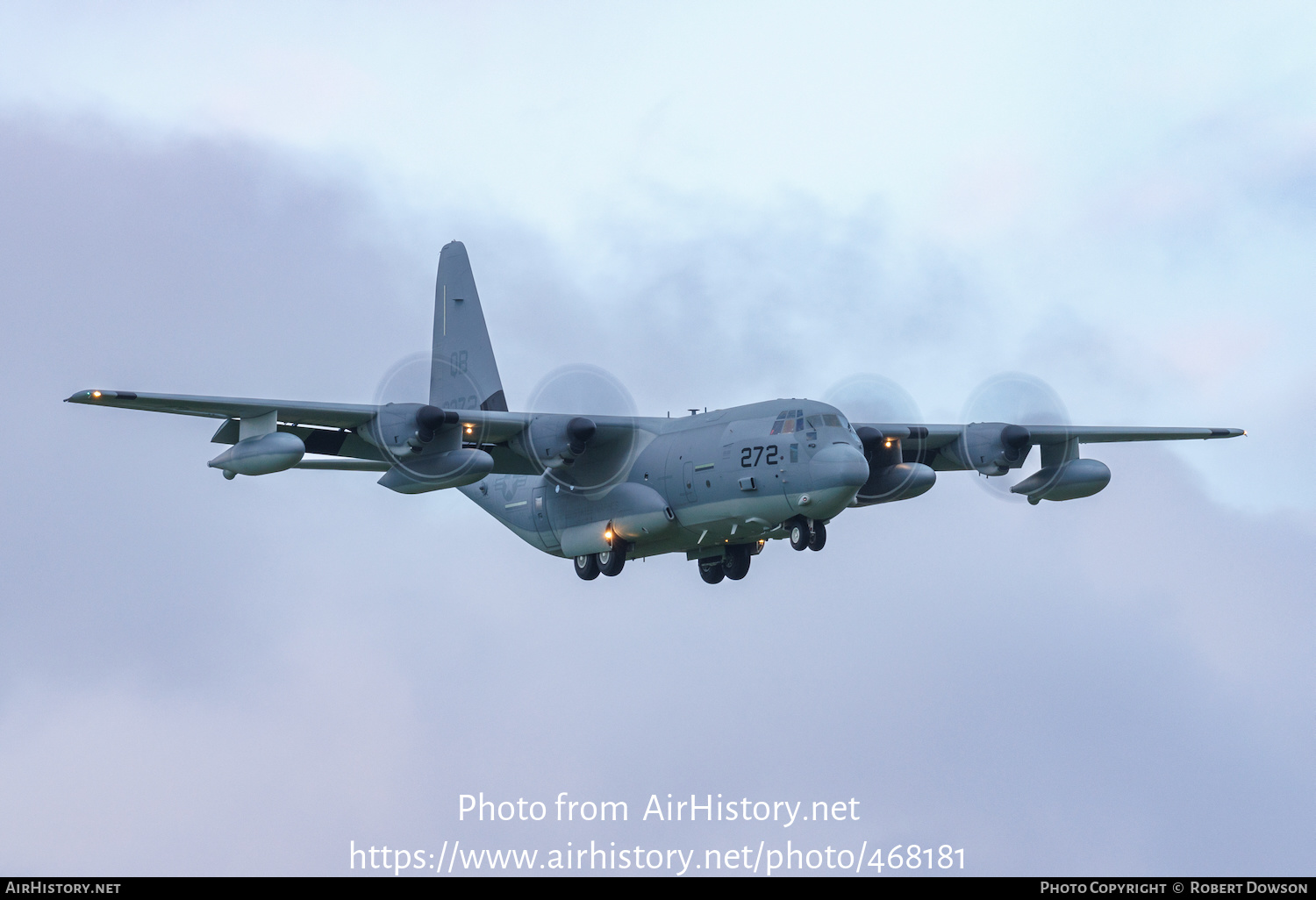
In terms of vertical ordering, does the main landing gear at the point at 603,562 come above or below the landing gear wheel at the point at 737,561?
below

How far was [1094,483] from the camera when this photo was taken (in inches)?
1264

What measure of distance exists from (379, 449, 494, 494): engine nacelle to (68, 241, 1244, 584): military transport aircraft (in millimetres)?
30

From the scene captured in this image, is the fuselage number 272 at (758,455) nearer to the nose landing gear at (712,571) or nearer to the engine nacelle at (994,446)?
the nose landing gear at (712,571)

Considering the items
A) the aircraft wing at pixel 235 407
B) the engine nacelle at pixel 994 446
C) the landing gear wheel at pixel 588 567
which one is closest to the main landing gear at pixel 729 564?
the landing gear wheel at pixel 588 567

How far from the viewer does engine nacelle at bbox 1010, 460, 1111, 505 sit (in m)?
32.0

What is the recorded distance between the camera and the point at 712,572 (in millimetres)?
31891

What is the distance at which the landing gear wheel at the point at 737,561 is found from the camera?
103ft

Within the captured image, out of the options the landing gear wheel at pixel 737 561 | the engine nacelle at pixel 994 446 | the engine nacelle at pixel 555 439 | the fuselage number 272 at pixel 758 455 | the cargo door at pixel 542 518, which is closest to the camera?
the fuselage number 272 at pixel 758 455

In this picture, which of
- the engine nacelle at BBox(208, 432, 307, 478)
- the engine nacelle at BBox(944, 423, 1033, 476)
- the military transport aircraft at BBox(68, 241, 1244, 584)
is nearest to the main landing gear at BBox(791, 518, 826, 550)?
the military transport aircraft at BBox(68, 241, 1244, 584)

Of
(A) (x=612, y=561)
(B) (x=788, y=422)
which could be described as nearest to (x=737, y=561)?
(A) (x=612, y=561)

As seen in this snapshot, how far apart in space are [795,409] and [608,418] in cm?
430

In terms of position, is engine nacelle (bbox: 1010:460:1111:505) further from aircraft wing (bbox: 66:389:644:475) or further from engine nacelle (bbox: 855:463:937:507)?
aircraft wing (bbox: 66:389:644:475)

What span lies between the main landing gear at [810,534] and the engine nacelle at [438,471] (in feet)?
19.0
